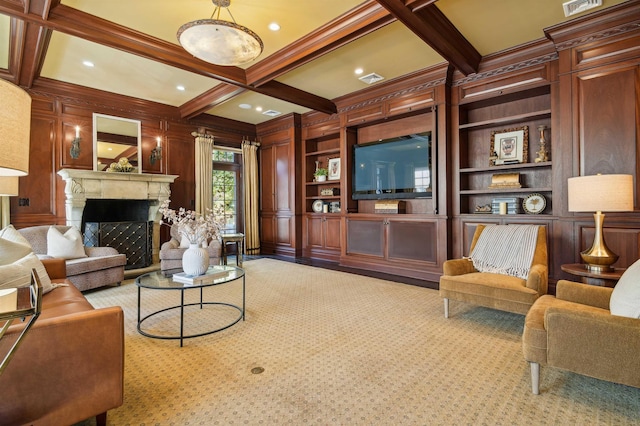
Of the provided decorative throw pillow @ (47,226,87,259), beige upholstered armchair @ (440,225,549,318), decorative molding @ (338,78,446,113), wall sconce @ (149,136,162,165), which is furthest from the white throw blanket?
wall sconce @ (149,136,162,165)

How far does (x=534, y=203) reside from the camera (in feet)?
13.4

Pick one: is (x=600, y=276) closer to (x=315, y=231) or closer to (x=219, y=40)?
(x=219, y=40)

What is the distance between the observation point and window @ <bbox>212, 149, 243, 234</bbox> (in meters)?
7.29

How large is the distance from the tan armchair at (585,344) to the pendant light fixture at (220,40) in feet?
9.75

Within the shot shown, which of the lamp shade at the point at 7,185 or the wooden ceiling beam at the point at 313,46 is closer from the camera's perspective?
the lamp shade at the point at 7,185

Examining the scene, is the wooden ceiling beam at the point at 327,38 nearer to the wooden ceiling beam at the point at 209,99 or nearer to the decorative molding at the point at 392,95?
the wooden ceiling beam at the point at 209,99

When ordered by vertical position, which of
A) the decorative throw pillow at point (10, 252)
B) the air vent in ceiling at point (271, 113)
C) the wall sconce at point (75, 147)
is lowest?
the decorative throw pillow at point (10, 252)

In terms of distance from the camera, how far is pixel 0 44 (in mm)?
3812

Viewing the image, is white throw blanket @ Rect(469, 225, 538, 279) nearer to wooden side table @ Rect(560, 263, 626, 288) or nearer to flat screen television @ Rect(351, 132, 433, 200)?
wooden side table @ Rect(560, 263, 626, 288)

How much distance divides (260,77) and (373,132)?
2.31 m

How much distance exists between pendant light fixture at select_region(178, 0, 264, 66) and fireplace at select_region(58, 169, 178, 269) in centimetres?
349

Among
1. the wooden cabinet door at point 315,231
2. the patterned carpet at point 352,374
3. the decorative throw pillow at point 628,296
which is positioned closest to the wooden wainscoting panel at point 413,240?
the patterned carpet at point 352,374

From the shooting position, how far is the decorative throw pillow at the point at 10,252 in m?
2.30

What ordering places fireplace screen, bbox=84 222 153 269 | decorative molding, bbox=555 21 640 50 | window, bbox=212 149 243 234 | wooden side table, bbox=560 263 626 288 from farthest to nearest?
window, bbox=212 149 243 234, fireplace screen, bbox=84 222 153 269, decorative molding, bbox=555 21 640 50, wooden side table, bbox=560 263 626 288
